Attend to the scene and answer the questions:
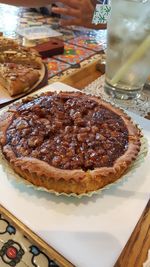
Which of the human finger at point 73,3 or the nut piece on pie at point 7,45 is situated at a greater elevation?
the human finger at point 73,3

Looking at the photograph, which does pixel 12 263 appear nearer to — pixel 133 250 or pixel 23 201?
pixel 23 201

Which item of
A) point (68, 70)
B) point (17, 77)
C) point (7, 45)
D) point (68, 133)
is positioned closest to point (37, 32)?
point (7, 45)

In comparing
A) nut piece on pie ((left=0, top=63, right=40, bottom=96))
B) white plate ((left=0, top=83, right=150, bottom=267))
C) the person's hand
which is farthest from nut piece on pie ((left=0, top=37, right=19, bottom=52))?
white plate ((left=0, top=83, right=150, bottom=267))

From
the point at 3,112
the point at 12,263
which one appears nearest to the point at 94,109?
the point at 3,112

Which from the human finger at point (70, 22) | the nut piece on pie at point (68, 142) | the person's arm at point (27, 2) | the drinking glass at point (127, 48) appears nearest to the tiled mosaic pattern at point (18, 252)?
the nut piece on pie at point (68, 142)

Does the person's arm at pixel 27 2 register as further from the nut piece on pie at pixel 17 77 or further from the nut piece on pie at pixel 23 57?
the nut piece on pie at pixel 17 77

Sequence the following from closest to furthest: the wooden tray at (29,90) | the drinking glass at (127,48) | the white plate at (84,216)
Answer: the white plate at (84,216), the drinking glass at (127,48), the wooden tray at (29,90)

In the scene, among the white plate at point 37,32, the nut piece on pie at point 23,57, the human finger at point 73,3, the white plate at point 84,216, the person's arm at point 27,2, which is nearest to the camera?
the white plate at point 84,216
